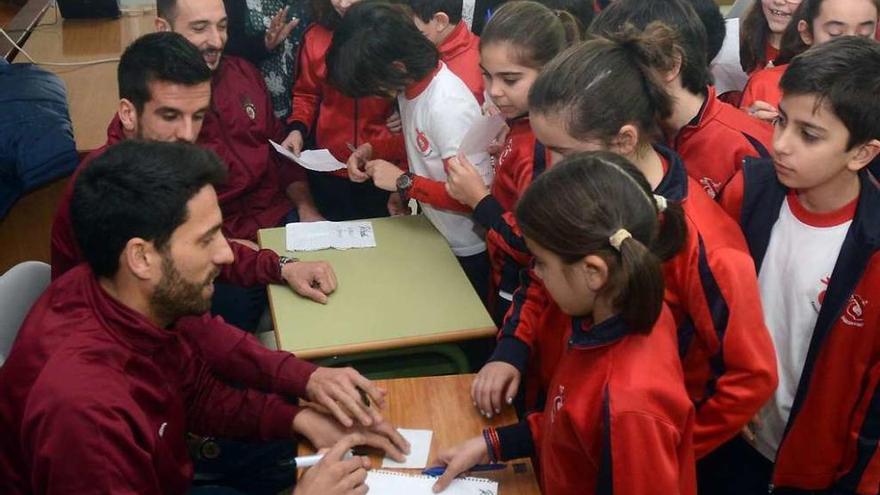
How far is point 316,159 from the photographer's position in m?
2.60

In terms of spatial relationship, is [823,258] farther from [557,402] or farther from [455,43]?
[455,43]

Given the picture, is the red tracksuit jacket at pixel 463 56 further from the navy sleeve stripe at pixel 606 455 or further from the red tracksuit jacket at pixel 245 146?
the navy sleeve stripe at pixel 606 455

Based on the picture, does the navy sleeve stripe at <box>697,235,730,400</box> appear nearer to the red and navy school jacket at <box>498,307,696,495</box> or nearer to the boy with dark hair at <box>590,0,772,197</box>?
the red and navy school jacket at <box>498,307,696,495</box>

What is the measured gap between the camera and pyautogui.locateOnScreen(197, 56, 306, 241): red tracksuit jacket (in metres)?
2.60

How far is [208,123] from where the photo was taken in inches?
101

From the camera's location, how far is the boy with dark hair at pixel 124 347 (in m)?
1.24

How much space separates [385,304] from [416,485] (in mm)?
671

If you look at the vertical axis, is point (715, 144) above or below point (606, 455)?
above

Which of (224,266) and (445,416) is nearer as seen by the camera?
(445,416)

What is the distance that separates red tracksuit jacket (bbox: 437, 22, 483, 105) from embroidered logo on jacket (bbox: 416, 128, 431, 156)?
228 mm

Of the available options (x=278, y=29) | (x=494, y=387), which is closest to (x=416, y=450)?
(x=494, y=387)

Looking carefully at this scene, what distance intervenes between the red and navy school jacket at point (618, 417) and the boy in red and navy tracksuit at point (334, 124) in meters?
1.49

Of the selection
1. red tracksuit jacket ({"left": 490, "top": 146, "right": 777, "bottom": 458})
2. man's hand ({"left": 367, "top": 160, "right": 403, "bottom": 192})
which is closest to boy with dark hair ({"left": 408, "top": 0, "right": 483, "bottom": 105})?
man's hand ({"left": 367, "top": 160, "right": 403, "bottom": 192})

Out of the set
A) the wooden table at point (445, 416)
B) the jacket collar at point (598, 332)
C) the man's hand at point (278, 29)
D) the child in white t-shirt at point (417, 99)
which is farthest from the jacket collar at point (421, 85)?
the jacket collar at point (598, 332)
